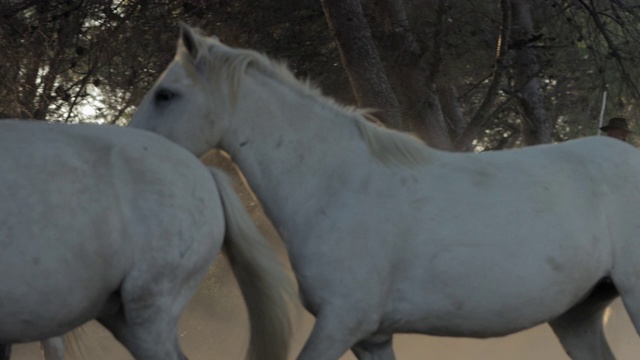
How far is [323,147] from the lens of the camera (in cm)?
529

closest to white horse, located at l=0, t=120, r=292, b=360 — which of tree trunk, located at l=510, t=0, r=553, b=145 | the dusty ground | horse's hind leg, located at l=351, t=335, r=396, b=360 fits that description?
horse's hind leg, located at l=351, t=335, r=396, b=360

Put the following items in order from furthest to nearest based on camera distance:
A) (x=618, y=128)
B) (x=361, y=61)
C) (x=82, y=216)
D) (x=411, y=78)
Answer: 1. (x=411, y=78)
2. (x=361, y=61)
3. (x=618, y=128)
4. (x=82, y=216)

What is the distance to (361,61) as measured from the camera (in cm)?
867

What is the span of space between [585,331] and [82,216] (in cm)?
273

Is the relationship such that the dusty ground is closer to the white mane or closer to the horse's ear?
the white mane

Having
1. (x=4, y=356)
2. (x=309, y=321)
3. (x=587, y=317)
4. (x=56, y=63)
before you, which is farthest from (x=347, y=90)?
(x=4, y=356)

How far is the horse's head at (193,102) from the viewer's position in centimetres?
526

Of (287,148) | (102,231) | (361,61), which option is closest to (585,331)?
(287,148)

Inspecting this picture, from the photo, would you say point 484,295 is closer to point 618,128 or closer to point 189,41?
point 189,41

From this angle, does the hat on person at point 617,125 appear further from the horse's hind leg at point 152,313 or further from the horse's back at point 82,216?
the horse's hind leg at point 152,313

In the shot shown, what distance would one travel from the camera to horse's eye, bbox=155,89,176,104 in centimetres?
527

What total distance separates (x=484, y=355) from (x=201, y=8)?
3.94 meters

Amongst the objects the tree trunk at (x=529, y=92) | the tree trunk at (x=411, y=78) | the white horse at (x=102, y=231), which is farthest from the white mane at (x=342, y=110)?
the tree trunk at (x=529, y=92)

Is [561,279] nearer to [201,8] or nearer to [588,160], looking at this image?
[588,160]
